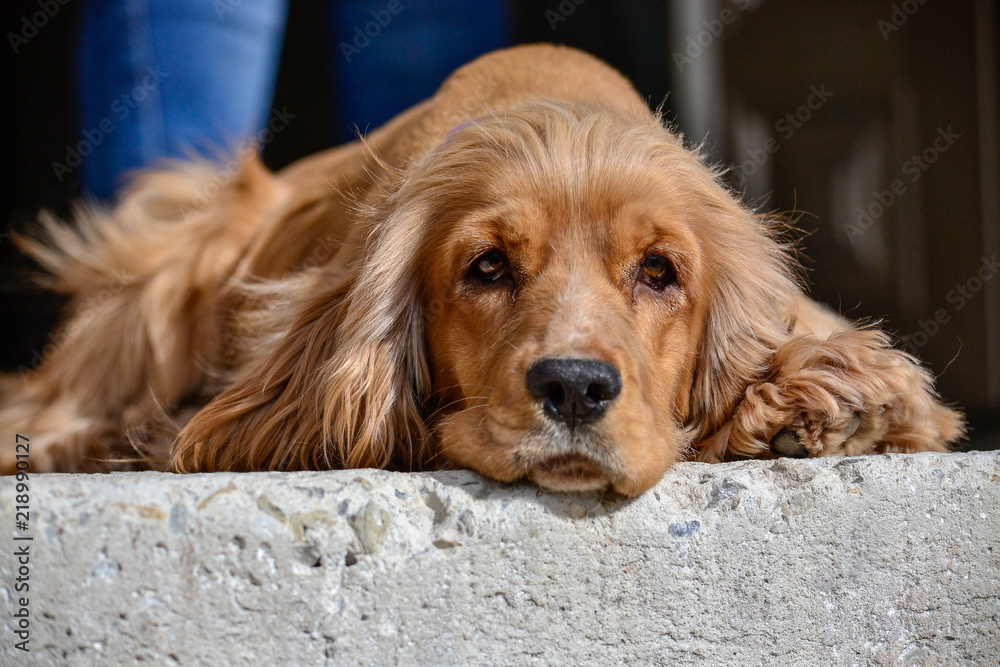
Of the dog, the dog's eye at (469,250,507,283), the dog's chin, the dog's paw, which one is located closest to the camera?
the dog's chin

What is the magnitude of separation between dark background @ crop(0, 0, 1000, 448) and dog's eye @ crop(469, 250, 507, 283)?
3.35 meters

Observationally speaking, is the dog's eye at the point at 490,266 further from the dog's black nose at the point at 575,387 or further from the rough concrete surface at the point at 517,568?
the rough concrete surface at the point at 517,568

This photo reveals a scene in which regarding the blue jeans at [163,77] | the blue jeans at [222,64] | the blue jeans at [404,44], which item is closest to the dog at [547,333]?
the blue jeans at [222,64]

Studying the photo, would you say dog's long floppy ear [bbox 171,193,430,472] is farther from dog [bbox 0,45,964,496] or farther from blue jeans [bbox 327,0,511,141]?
blue jeans [bbox 327,0,511,141]

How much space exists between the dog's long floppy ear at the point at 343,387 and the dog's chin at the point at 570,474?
26.3 inches

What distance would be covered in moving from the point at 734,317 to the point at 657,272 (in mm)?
439

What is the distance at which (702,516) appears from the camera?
1.89 metres

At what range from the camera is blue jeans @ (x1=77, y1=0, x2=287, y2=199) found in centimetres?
525

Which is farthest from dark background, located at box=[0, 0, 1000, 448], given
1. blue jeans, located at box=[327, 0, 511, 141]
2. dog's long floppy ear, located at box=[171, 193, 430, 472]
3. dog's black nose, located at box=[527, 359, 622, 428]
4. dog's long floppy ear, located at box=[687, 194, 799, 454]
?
dog's black nose, located at box=[527, 359, 622, 428]

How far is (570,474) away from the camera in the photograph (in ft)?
6.31

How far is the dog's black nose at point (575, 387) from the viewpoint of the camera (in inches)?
76.2

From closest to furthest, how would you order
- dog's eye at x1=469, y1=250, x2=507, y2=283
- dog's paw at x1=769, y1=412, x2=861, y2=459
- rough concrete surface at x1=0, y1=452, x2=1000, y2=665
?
rough concrete surface at x1=0, y1=452, x2=1000, y2=665 → dog's paw at x1=769, y1=412, x2=861, y2=459 → dog's eye at x1=469, y1=250, x2=507, y2=283

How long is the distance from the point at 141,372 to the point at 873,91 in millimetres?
4706

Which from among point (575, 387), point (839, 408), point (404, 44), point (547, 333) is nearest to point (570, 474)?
point (575, 387)
